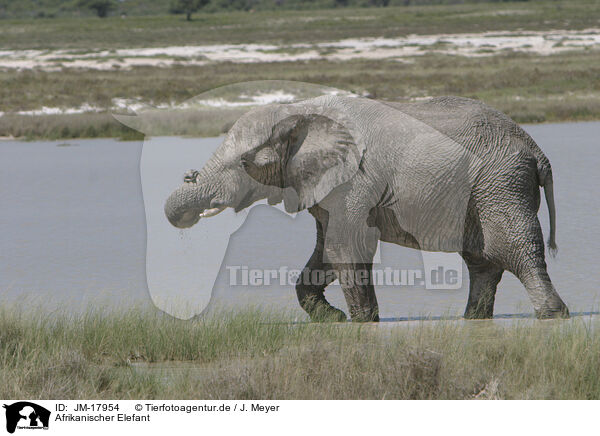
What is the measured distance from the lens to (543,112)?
21.6m

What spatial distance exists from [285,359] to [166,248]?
4.84m

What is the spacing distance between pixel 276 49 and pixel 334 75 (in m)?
19.3

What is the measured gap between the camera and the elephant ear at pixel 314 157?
5688 millimetres

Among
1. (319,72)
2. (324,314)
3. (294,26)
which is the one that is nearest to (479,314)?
(324,314)

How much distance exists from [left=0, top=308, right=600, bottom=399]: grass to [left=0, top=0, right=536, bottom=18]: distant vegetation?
97.8 metres

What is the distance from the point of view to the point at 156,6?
12950cm

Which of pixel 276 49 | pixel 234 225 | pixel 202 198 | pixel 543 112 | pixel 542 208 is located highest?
pixel 202 198

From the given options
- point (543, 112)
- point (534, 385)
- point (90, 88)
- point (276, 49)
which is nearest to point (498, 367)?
point (534, 385)

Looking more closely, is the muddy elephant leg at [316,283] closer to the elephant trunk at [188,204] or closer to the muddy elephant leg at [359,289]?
the muddy elephant leg at [359,289]

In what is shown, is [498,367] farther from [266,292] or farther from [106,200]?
[106,200]

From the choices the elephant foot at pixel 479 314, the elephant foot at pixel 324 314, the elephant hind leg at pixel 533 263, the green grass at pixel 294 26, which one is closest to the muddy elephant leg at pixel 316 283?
the elephant foot at pixel 324 314

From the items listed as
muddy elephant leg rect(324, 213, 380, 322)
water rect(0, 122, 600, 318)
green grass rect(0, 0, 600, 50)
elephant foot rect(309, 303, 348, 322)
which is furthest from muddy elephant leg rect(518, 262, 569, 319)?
green grass rect(0, 0, 600, 50)

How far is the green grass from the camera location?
210ft
